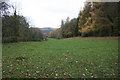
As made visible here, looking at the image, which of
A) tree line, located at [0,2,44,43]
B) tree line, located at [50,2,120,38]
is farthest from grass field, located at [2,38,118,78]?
tree line, located at [50,2,120,38]

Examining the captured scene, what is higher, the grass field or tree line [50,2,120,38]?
tree line [50,2,120,38]

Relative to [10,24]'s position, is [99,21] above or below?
above

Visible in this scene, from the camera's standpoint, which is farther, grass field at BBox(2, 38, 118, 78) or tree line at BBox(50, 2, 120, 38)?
tree line at BBox(50, 2, 120, 38)

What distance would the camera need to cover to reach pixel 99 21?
21.6m

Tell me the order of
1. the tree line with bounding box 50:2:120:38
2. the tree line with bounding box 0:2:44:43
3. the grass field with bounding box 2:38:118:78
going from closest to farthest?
the grass field with bounding box 2:38:118:78
the tree line with bounding box 0:2:44:43
the tree line with bounding box 50:2:120:38

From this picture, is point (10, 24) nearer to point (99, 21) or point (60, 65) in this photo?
point (60, 65)

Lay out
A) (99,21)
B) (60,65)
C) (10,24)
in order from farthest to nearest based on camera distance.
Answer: (99,21) → (10,24) → (60,65)

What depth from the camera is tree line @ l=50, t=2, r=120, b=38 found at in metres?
18.2

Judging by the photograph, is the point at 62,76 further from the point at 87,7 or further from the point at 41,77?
the point at 87,7

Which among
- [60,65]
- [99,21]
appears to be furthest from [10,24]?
[99,21]

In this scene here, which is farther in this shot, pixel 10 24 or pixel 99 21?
pixel 99 21

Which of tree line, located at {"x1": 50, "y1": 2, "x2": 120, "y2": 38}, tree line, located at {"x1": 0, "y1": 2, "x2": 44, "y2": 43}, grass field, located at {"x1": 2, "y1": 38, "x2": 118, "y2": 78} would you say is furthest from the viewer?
tree line, located at {"x1": 50, "y1": 2, "x2": 120, "y2": 38}

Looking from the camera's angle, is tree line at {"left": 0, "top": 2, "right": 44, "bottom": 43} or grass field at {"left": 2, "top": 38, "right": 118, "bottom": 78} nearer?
grass field at {"left": 2, "top": 38, "right": 118, "bottom": 78}

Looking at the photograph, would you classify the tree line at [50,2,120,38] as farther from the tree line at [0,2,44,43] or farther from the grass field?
the tree line at [0,2,44,43]
